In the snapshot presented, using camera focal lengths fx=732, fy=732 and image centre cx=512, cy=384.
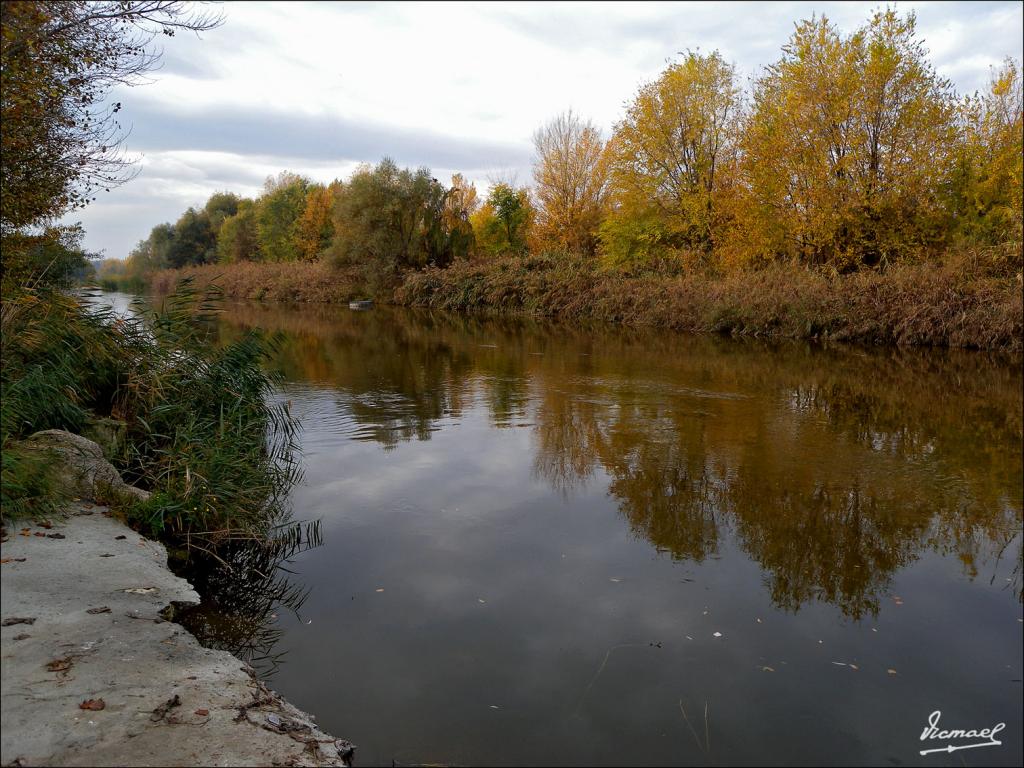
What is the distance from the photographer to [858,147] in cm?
2411

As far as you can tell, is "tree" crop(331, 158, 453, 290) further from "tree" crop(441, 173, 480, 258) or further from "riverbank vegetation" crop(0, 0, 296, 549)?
"riverbank vegetation" crop(0, 0, 296, 549)

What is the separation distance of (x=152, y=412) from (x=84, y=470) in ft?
4.18

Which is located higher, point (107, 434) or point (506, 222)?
point (506, 222)

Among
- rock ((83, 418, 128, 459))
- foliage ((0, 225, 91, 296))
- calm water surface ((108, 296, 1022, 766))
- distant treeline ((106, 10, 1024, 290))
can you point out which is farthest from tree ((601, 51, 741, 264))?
rock ((83, 418, 128, 459))

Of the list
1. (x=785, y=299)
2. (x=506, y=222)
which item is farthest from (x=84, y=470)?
(x=506, y=222)

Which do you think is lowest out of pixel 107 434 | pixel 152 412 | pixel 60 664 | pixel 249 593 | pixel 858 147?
pixel 249 593

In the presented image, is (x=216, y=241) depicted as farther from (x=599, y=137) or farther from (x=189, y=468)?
(x=189, y=468)

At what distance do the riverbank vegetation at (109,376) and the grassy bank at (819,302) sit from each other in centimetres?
1751

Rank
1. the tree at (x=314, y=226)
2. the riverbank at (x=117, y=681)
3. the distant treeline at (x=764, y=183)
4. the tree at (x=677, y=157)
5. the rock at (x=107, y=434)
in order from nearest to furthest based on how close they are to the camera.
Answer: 1. the riverbank at (x=117, y=681)
2. the rock at (x=107, y=434)
3. the distant treeline at (x=764, y=183)
4. the tree at (x=677, y=157)
5. the tree at (x=314, y=226)

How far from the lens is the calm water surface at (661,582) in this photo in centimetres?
406

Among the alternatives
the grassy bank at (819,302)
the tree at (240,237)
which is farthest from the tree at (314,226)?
the grassy bank at (819,302)

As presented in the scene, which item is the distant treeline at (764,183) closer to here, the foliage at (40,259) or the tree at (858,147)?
the tree at (858,147)

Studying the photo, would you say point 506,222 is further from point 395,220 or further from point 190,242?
point 190,242

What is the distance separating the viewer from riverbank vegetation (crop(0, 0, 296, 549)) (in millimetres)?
6285
